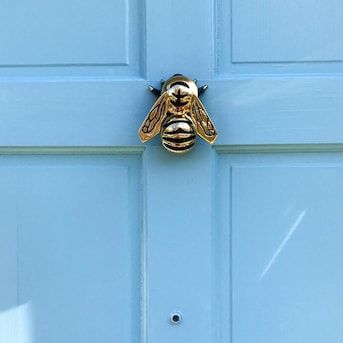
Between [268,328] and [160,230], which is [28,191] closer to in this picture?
[160,230]

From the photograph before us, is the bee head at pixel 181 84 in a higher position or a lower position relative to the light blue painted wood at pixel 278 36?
lower

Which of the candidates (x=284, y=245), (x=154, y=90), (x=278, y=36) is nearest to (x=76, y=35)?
(x=154, y=90)

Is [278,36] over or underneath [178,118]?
over

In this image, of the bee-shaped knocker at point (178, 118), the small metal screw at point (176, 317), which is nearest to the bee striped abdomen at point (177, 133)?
the bee-shaped knocker at point (178, 118)

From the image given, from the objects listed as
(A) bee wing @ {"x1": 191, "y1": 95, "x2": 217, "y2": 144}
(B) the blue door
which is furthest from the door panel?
(A) bee wing @ {"x1": 191, "y1": 95, "x2": 217, "y2": 144}

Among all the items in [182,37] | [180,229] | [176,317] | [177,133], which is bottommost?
[176,317]

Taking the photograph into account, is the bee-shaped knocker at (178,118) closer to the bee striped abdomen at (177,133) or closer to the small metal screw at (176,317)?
the bee striped abdomen at (177,133)

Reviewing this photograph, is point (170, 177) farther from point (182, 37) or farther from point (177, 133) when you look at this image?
point (182, 37)
